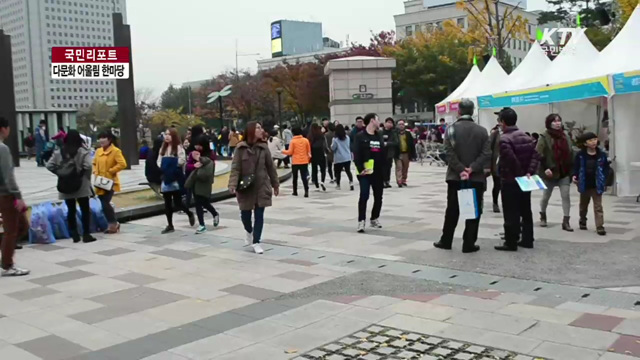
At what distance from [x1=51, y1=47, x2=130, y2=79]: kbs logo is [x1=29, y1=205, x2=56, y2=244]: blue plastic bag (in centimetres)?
1311

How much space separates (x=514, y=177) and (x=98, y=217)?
21.3 feet

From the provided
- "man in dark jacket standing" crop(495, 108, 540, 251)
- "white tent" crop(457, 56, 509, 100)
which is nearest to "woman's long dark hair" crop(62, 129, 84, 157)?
"man in dark jacket standing" crop(495, 108, 540, 251)

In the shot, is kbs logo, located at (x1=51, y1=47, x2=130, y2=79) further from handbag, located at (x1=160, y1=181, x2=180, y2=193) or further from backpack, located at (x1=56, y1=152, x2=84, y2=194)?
backpack, located at (x1=56, y1=152, x2=84, y2=194)

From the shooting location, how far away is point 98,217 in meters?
10.1

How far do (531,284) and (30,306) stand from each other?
4760 mm

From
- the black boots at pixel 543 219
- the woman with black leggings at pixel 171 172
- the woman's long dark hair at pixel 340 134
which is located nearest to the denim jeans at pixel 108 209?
the woman with black leggings at pixel 171 172

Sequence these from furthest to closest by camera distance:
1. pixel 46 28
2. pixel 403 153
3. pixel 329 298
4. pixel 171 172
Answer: pixel 46 28, pixel 403 153, pixel 171 172, pixel 329 298

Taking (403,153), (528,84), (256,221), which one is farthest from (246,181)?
(528,84)

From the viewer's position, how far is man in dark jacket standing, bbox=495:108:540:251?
24.6ft

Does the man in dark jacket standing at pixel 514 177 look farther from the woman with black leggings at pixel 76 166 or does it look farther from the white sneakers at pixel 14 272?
the woman with black leggings at pixel 76 166

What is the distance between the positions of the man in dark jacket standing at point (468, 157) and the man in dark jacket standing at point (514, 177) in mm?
311

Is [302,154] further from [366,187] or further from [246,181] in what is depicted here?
[246,181]

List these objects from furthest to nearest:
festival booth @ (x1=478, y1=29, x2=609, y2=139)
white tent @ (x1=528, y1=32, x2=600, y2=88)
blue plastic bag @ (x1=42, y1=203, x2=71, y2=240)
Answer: white tent @ (x1=528, y1=32, x2=600, y2=88) < festival booth @ (x1=478, y1=29, x2=609, y2=139) < blue plastic bag @ (x1=42, y1=203, x2=71, y2=240)

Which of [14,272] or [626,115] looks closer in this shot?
[14,272]
